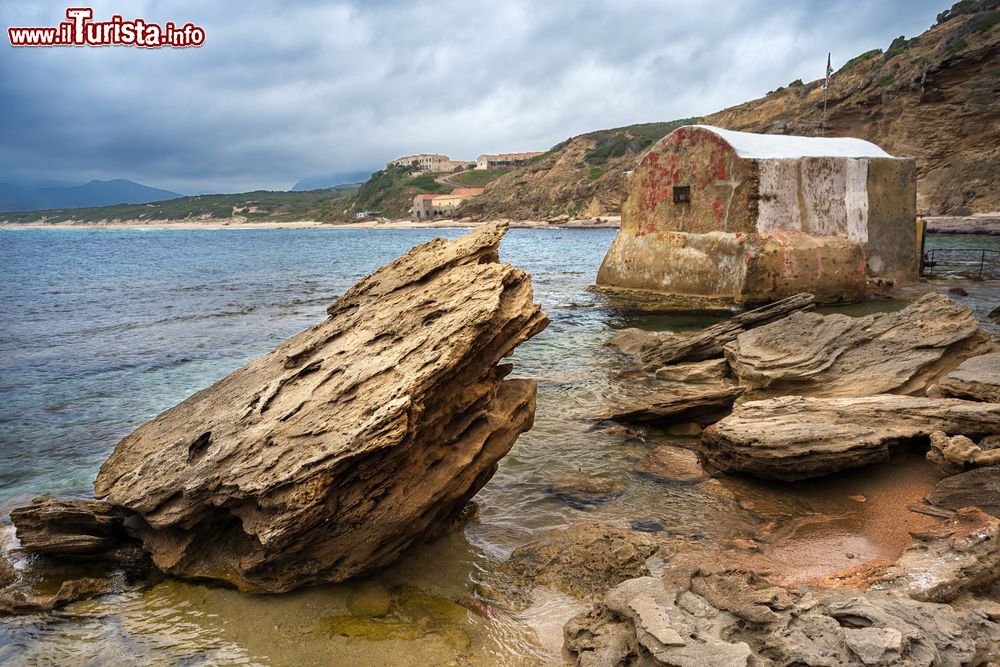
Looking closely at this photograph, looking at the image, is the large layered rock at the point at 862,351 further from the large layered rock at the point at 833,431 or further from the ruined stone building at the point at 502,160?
the ruined stone building at the point at 502,160

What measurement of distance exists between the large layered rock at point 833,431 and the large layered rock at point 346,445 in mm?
1925

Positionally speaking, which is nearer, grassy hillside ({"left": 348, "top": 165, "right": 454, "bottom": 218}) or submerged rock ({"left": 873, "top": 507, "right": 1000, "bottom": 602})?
submerged rock ({"left": 873, "top": 507, "right": 1000, "bottom": 602})

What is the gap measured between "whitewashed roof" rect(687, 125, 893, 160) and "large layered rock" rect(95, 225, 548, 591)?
33.2 feet

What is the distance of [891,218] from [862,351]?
946cm

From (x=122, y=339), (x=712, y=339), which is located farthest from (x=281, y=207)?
(x=712, y=339)

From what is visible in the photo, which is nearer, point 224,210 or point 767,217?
point 767,217

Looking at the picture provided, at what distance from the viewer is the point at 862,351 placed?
7.47 metres

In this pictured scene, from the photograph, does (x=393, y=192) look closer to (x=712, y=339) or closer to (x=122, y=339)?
(x=122, y=339)

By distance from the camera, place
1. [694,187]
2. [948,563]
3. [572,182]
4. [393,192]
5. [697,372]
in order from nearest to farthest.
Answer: [948,563], [697,372], [694,187], [572,182], [393,192]

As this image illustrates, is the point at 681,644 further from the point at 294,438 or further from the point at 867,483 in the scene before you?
the point at 867,483

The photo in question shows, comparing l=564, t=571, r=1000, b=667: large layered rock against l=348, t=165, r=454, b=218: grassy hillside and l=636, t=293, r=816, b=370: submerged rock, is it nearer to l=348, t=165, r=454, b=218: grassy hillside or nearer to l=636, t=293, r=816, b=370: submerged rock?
l=636, t=293, r=816, b=370: submerged rock

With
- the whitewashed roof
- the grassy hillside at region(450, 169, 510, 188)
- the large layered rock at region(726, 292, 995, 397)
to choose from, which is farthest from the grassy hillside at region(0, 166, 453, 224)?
the large layered rock at region(726, 292, 995, 397)

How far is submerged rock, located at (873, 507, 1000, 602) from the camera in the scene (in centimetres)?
336

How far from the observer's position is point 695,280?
46.4 ft
